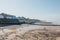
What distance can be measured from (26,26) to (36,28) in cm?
15

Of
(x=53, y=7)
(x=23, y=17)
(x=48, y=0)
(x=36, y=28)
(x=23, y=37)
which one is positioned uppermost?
(x=48, y=0)

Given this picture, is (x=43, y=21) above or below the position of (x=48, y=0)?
below

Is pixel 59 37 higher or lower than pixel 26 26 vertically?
lower

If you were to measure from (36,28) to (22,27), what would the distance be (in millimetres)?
199

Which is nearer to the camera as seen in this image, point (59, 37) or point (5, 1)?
point (59, 37)

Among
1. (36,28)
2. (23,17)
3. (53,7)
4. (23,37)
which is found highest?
(53,7)

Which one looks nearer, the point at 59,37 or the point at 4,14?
the point at 59,37

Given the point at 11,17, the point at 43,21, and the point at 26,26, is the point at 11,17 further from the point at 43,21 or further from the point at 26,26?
the point at 43,21

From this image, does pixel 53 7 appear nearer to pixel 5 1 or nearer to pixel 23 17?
pixel 23 17

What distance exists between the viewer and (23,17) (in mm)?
1455

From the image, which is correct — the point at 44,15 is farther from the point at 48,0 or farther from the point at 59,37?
the point at 59,37

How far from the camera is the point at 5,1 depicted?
4.81 ft

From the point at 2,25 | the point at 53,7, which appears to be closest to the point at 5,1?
the point at 2,25

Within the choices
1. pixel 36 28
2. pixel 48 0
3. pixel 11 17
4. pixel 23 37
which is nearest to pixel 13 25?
pixel 11 17
